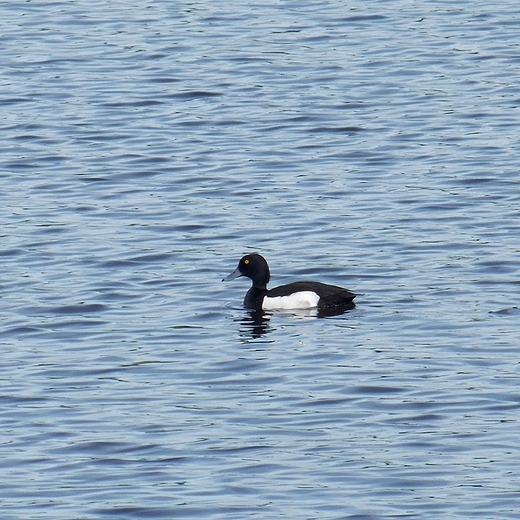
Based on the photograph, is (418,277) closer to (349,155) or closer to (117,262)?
(117,262)

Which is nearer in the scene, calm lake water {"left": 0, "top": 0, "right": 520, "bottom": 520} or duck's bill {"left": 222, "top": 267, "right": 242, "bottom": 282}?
calm lake water {"left": 0, "top": 0, "right": 520, "bottom": 520}

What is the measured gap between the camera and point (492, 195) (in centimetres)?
2033

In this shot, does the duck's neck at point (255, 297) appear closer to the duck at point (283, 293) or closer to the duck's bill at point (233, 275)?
the duck at point (283, 293)

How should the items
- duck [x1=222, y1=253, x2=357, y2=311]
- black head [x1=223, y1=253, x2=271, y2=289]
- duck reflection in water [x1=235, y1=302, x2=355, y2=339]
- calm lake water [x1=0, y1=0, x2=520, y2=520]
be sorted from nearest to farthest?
calm lake water [x1=0, y1=0, x2=520, y2=520] < duck reflection in water [x1=235, y1=302, x2=355, y2=339] < duck [x1=222, y1=253, x2=357, y2=311] < black head [x1=223, y1=253, x2=271, y2=289]

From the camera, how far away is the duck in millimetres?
16094

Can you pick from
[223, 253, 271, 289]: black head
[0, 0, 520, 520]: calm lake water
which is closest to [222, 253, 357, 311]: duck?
[223, 253, 271, 289]: black head

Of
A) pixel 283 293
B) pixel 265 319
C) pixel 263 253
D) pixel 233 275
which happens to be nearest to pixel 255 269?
pixel 233 275

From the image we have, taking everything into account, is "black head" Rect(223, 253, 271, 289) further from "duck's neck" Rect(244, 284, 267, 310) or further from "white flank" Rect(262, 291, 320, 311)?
"white flank" Rect(262, 291, 320, 311)

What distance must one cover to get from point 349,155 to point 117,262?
561 cm

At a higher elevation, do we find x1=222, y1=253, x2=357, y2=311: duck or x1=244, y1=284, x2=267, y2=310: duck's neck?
x1=222, y1=253, x2=357, y2=311: duck

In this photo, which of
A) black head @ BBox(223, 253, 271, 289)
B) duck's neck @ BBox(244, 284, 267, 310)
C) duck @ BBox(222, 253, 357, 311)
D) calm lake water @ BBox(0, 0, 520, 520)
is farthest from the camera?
black head @ BBox(223, 253, 271, 289)

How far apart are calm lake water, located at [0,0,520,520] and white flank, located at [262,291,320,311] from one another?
5.1 inches

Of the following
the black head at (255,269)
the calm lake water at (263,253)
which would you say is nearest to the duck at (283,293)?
the black head at (255,269)

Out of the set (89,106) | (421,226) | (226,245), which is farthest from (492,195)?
(89,106)
